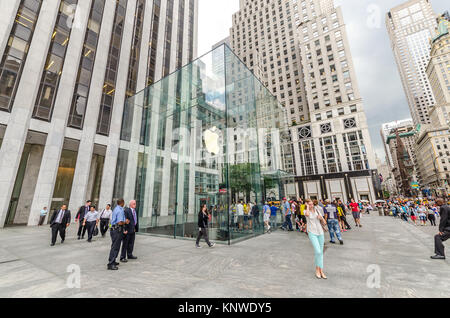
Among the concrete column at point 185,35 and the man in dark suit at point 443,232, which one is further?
the concrete column at point 185,35

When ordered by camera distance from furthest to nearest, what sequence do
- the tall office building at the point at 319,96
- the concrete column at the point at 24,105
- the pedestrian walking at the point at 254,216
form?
the tall office building at the point at 319,96 → the concrete column at the point at 24,105 → the pedestrian walking at the point at 254,216

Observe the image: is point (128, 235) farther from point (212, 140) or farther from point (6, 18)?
point (6, 18)

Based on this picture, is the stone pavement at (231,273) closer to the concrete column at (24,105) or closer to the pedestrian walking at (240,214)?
the pedestrian walking at (240,214)

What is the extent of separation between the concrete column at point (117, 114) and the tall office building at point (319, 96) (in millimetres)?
43245

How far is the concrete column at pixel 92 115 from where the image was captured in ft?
62.1

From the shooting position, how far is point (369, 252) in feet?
22.8

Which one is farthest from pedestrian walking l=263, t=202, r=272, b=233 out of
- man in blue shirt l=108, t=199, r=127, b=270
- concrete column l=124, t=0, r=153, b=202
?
concrete column l=124, t=0, r=153, b=202

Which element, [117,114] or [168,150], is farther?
[117,114]

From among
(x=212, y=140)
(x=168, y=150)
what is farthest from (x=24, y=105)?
(x=212, y=140)

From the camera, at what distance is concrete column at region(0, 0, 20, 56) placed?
53.1 ft

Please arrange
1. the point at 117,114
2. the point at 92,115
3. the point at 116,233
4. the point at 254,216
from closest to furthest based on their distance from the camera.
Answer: the point at 116,233 < the point at 254,216 < the point at 92,115 < the point at 117,114

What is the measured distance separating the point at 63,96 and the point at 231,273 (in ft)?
76.4

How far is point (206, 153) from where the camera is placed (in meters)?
12.1

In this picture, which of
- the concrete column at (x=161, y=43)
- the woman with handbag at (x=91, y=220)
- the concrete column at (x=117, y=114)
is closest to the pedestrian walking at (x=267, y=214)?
the woman with handbag at (x=91, y=220)
